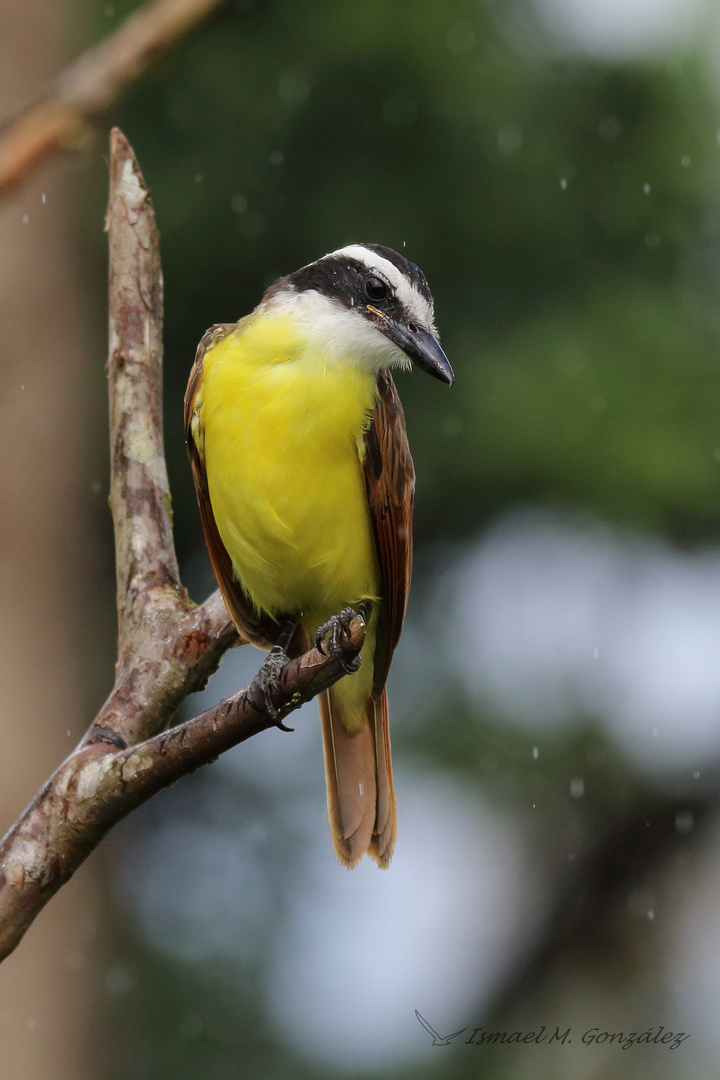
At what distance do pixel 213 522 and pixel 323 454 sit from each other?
51 centimetres

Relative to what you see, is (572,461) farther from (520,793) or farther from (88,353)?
(88,353)

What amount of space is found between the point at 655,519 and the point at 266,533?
471 cm

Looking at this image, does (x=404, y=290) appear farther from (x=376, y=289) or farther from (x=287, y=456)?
(x=287, y=456)

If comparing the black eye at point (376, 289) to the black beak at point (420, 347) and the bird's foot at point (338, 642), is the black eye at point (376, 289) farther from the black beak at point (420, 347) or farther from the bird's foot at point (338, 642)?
the bird's foot at point (338, 642)

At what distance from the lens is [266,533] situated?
3.28 meters

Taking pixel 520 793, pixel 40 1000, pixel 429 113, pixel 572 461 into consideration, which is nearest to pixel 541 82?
pixel 429 113

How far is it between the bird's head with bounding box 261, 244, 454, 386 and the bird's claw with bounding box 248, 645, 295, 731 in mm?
802

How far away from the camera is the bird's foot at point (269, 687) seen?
7.51ft

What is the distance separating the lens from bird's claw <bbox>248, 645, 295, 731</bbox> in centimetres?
229

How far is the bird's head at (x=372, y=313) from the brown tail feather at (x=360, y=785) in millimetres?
1049
